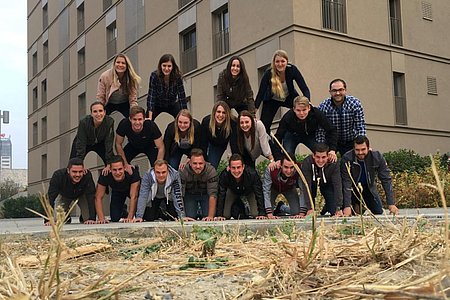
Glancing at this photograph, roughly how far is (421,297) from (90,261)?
6.55 ft

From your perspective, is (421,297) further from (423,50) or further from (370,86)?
(423,50)

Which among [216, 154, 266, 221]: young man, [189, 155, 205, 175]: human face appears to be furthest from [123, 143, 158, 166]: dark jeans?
[216, 154, 266, 221]: young man

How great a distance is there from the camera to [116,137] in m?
7.53

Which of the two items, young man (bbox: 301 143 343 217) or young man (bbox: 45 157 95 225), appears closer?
young man (bbox: 301 143 343 217)

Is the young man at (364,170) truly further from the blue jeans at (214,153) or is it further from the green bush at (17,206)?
the green bush at (17,206)

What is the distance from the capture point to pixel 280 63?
7438 millimetres

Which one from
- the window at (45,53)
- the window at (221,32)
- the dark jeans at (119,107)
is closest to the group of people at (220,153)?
the dark jeans at (119,107)

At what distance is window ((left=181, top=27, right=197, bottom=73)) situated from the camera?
19109mm

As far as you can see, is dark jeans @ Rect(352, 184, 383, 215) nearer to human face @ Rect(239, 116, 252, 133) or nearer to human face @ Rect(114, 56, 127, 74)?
human face @ Rect(239, 116, 252, 133)

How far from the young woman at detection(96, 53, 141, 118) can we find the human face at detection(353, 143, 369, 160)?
3.06 meters

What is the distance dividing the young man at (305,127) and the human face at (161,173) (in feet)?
5.15

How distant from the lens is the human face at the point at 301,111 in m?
7.12

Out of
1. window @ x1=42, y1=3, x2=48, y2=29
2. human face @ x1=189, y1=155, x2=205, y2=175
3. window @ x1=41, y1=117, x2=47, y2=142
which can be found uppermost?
window @ x1=42, y1=3, x2=48, y2=29

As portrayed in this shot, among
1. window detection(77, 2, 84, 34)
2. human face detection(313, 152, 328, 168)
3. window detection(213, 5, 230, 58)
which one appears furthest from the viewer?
window detection(77, 2, 84, 34)
